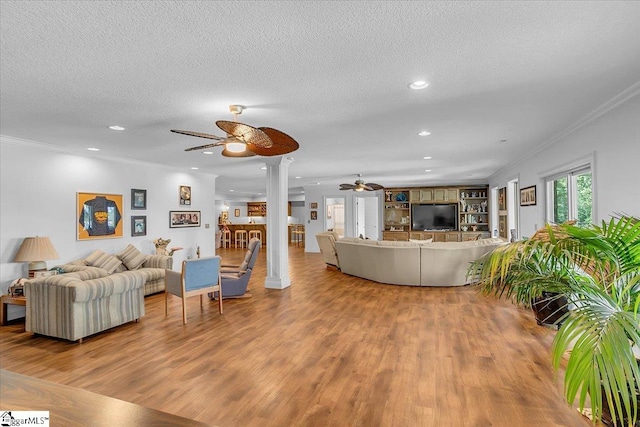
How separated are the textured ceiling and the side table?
2017 mm

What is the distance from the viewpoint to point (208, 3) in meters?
1.75

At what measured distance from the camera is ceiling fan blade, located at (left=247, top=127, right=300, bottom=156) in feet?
9.73

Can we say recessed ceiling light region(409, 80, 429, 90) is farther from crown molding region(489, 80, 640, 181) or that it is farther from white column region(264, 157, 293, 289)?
white column region(264, 157, 293, 289)

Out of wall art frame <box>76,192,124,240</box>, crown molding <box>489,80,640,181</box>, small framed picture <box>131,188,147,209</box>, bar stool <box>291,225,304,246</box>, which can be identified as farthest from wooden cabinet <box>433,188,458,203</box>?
wall art frame <box>76,192,124,240</box>

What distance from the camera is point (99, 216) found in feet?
19.2

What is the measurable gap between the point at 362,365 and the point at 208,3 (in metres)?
2.92

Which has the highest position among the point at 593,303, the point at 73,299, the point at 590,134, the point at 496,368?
the point at 590,134

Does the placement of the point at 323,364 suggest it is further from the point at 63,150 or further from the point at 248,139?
the point at 63,150

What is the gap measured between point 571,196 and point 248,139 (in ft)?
14.1

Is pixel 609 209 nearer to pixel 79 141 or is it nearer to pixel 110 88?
pixel 110 88

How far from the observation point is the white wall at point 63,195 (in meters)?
4.63

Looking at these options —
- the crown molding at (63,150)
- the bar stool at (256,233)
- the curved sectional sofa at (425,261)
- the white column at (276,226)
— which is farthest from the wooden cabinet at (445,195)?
the crown molding at (63,150)

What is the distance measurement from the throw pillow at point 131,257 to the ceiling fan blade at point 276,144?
3.82 metres

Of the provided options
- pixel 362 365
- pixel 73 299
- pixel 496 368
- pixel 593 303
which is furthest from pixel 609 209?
pixel 73 299
